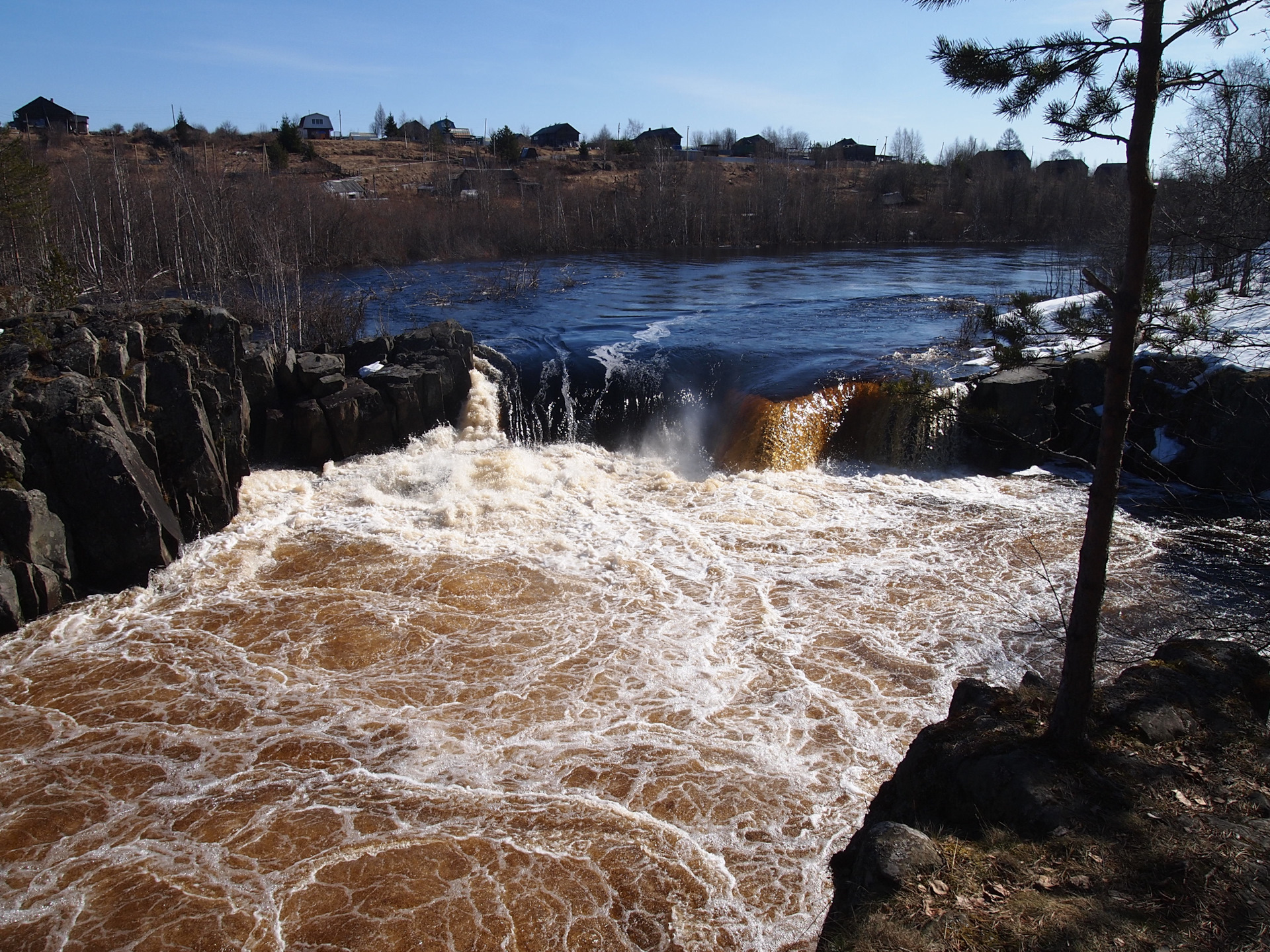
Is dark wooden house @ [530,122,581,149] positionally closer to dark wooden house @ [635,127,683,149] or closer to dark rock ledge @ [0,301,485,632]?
dark wooden house @ [635,127,683,149]

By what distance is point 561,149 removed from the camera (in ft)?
261

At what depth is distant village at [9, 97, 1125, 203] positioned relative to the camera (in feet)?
167

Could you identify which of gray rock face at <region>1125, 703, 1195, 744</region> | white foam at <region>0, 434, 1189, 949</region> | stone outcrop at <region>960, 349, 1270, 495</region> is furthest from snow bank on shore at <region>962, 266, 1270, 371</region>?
white foam at <region>0, 434, 1189, 949</region>

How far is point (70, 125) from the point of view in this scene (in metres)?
57.3

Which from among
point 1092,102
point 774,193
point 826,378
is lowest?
point 826,378

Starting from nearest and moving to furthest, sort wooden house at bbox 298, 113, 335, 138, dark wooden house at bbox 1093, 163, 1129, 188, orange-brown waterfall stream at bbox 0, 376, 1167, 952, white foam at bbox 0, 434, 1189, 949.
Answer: orange-brown waterfall stream at bbox 0, 376, 1167, 952, white foam at bbox 0, 434, 1189, 949, dark wooden house at bbox 1093, 163, 1129, 188, wooden house at bbox 298, 113, 335, 138

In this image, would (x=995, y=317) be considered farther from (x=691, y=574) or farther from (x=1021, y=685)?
(x=691, y=574)

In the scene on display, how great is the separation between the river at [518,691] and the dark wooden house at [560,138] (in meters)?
75.3

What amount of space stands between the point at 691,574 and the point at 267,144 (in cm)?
5444

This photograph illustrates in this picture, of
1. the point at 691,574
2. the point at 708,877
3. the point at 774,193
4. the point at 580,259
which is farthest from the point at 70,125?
the point at 708,877

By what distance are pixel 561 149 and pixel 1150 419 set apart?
74.2m

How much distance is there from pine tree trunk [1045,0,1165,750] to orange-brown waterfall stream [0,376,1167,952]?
2.11 meters

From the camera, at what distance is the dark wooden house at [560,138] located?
81.7 meters

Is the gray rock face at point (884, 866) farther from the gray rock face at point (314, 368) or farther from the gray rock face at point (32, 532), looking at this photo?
the gray rock face at point (314, 368)
